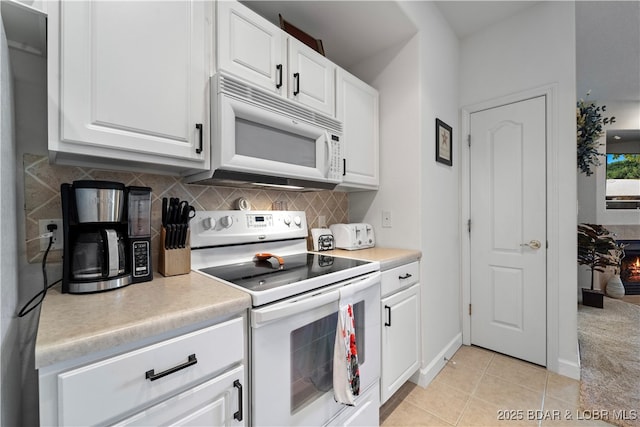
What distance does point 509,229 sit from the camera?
92.1 inches

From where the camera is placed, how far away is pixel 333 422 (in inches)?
48.5

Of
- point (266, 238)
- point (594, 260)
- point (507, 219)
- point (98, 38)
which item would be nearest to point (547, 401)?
point (507, 219)

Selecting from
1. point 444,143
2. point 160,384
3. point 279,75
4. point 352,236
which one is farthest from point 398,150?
point 160,384

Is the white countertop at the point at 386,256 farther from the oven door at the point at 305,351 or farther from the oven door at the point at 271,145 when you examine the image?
the oven door at the point at 271,145

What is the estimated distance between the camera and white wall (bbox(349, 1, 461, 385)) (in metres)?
1.97

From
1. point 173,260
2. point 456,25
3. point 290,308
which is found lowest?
point 290,308

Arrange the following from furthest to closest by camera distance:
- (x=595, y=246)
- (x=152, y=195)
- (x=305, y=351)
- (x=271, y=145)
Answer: (x=595, y=246)
(x=271, y=145)
(x=152, y=195)
(x=305, y=351)

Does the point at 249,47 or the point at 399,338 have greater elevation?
the point at 249,47

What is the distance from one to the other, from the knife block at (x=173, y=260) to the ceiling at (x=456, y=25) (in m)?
1.55

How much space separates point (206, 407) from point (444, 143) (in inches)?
92.1

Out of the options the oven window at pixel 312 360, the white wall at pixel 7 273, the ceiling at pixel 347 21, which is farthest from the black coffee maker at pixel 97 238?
the ceiling at pixel 347 21

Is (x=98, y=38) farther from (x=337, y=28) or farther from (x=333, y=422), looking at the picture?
(x=333, y=422)

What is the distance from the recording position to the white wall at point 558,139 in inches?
80.2

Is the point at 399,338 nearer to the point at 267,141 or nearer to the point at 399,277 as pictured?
the point at 399,277
